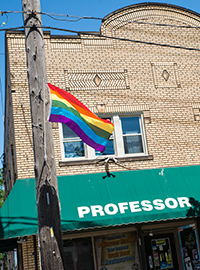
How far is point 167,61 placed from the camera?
14.1 metres

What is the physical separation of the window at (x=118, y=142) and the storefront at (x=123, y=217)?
2.82 feet

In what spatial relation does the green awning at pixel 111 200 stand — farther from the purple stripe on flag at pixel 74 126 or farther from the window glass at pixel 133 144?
the purple stripe on flag at pixel 74 126

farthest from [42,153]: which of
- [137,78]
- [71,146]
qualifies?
[137,78]

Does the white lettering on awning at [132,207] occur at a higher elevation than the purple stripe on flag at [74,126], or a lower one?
lower

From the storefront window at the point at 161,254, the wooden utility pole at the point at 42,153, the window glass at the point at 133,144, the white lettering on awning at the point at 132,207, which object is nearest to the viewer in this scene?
the wooden utility pole at the point at 42,153

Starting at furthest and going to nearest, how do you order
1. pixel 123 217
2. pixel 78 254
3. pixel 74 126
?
pixel 78 254
pixel 123 217
pixel 74 126

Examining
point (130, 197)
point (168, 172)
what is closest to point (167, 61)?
point (168, 172)

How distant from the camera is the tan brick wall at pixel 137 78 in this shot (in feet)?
41.6

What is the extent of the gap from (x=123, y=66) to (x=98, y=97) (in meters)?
1.49

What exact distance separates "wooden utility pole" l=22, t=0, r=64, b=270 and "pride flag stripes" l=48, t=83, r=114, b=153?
24cm

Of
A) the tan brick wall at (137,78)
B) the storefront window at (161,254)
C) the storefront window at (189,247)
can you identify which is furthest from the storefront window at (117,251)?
the tan brick wall at (137,78)

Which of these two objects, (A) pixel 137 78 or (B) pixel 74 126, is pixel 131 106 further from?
(B) pixel 74 126

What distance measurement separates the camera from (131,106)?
13.3m

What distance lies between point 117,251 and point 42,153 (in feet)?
24.2
